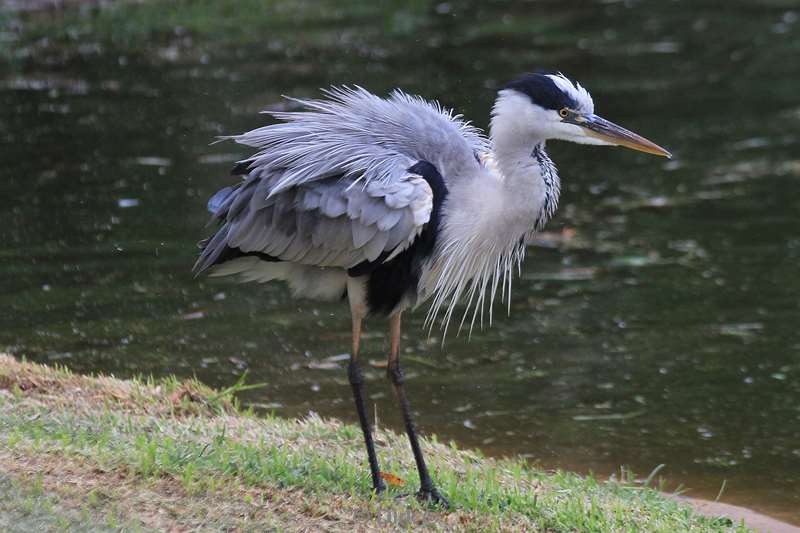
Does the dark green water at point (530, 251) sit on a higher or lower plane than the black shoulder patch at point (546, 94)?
→ lower

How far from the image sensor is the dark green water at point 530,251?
8.16 m

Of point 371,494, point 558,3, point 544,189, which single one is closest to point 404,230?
point 544,189

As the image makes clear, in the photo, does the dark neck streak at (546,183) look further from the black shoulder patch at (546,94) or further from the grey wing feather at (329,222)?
the grey wing feather at (329,222)

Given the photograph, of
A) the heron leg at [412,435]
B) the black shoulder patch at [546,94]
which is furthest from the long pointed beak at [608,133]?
the heron leg at [412,435]

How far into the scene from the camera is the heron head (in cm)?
573

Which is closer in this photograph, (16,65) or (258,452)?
(258,452)

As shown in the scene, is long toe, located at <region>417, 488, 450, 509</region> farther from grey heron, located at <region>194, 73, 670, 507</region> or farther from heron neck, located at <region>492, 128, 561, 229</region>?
heron neck, located at <region>492, 128, 561, 229</region>

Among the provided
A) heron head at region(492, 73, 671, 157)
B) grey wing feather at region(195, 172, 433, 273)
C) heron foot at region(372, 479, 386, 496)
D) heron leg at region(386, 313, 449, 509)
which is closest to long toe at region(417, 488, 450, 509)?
heron leg at region(386, 313, 449, 509)

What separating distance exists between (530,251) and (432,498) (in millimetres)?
5645

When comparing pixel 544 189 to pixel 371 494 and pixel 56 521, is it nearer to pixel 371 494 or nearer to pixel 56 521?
pixel 371 494

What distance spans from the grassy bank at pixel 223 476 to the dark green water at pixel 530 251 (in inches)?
49.1

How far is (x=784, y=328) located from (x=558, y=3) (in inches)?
502

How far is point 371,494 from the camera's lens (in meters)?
5.52

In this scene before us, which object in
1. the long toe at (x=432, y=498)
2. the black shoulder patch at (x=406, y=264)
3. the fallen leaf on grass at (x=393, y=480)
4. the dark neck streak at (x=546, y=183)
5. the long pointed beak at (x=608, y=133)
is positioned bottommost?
the fallen leaf on grass at (x=393, y=480)
